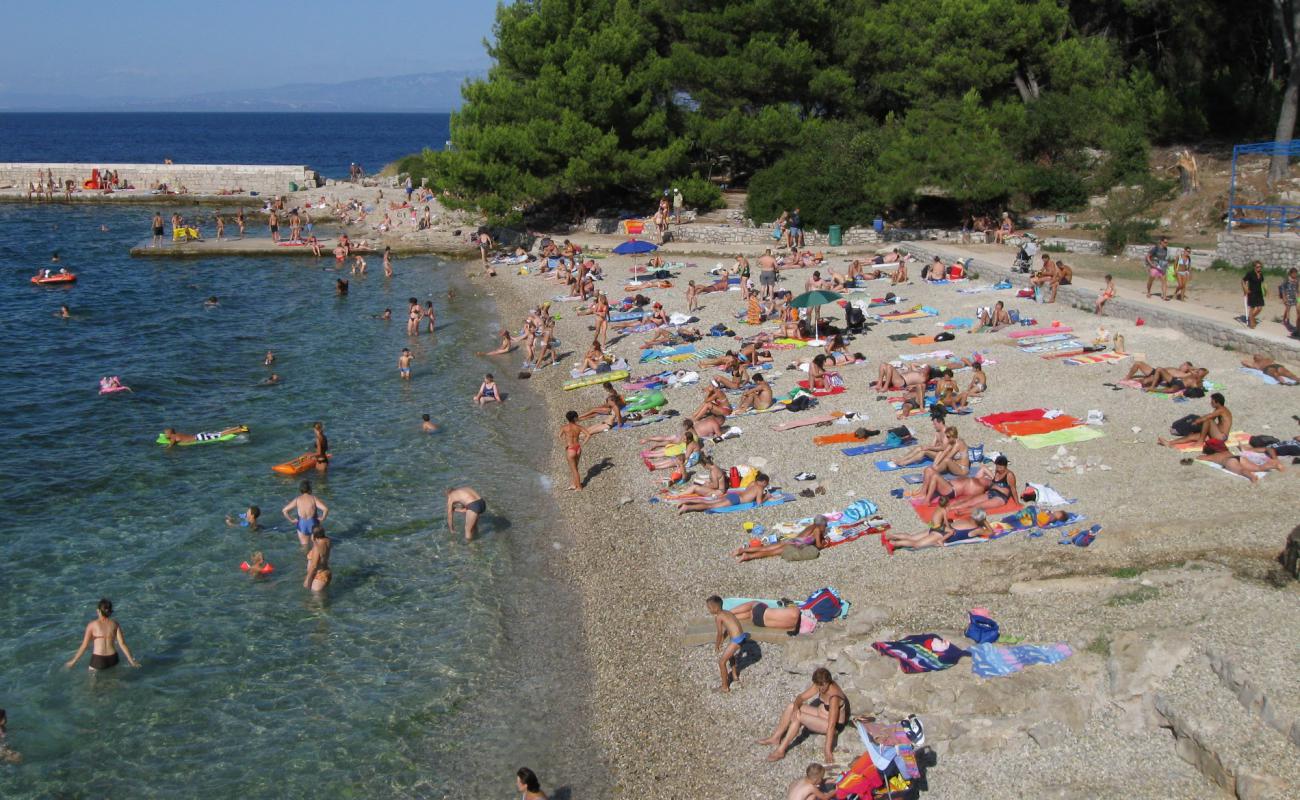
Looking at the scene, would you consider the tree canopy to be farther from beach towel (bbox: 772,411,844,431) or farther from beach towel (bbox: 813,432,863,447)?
beach towel (bbox: 813,432,863,447)

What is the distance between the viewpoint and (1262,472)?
13648 millimetres

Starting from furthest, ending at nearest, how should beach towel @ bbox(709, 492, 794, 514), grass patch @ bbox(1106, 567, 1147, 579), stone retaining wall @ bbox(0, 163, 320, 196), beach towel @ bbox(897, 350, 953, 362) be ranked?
stone retaining wall @ bbox(0, 163, 320, 196)
beach towel @ bbox(897, 350, 953, 362)
beach towel @ bbox(709, 492, 794, 514)
grass patch @ bbox(1106, 567, 1147, 579)

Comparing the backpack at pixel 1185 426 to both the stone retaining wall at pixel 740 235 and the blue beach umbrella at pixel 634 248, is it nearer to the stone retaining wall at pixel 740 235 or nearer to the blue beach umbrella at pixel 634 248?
the blue beach umbrella at pixel 634 248

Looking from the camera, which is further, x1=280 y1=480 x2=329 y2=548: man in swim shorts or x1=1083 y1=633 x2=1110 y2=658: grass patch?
x1=280 y1=480 x2=329 y2=548: man in swim shorts

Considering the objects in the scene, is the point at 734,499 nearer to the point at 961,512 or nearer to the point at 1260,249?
the point at 961,512

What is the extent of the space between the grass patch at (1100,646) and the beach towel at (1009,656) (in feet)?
0.63

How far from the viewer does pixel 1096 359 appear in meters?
19.8

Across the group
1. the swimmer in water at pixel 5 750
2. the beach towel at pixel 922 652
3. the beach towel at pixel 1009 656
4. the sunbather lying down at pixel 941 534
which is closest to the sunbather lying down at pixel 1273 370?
the sunbather lying down at pixel 941 534

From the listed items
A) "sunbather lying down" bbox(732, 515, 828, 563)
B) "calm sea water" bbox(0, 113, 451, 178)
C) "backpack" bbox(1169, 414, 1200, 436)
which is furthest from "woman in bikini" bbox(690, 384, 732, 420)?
"calm sea water" bbox(0, 113, 451, 178)

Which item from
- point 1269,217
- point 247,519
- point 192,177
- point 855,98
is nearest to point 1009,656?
point 247,519

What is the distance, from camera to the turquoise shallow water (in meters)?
10.7

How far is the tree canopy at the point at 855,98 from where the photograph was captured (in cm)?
3497

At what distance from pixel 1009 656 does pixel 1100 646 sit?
0.88 meters

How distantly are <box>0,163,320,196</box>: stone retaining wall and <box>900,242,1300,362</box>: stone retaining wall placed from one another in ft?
167
